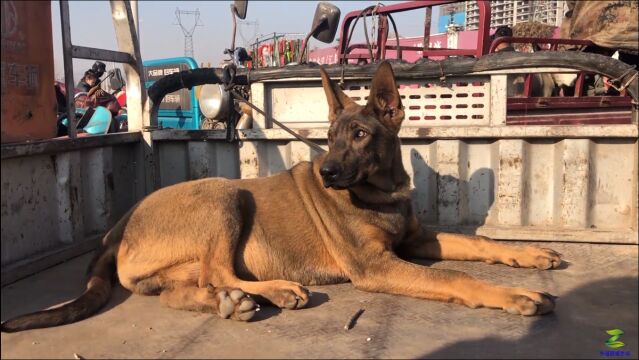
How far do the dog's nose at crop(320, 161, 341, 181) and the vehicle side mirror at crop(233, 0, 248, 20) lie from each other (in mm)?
2436

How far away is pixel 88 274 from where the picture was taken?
3.35 m

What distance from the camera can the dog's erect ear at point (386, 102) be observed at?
3617mm

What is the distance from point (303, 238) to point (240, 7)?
2.58 meters

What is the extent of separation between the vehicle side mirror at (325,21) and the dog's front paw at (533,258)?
112 inches

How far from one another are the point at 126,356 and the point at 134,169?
2.66 metres

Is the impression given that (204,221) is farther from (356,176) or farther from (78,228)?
(78,228)

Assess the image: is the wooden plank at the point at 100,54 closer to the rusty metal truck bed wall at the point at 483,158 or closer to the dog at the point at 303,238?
the rusty metal truck bed wall at the point at 483,158

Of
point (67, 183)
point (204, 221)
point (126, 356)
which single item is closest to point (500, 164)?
point (204, 221)

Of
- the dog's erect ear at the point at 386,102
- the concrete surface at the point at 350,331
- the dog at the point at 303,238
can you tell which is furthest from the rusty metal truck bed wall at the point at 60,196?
the dog's erect ear at the point at 386,102

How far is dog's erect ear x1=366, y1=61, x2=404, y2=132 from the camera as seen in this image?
3.62 m

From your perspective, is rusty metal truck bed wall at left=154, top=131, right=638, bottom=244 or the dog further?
rusty metal truck bed wall at left=154, top=131, right=638, bottom=244

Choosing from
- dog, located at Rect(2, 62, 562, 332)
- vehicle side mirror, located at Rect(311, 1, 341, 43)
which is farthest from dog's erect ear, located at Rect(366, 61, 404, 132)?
vehicle side mirror, located at Rect(311, 1, 341, 43)

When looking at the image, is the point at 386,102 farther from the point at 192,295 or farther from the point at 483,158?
the point at 192,295

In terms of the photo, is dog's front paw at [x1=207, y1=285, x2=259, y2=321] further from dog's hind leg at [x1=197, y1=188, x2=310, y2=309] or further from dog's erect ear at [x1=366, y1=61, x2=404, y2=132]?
dog's erect ear at [x1=366, y1=61, x2=404, y2=132]
